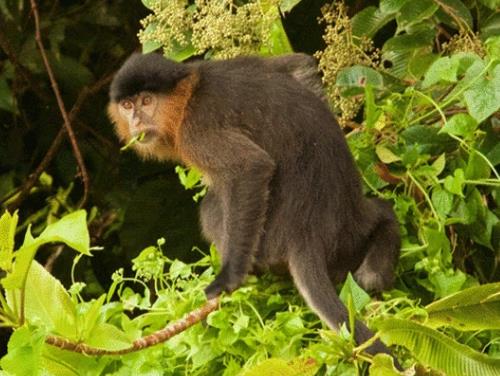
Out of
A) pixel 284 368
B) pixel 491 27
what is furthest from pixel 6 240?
pixel 491 27

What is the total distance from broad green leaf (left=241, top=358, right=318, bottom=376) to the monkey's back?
61 cm

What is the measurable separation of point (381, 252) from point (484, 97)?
506 mm

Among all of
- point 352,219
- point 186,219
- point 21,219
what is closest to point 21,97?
point 21,219

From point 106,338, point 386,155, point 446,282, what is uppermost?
point 386,155

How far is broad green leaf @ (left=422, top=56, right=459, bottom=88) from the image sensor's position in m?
3.26

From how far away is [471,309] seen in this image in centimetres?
264

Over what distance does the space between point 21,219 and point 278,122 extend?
2.66 m

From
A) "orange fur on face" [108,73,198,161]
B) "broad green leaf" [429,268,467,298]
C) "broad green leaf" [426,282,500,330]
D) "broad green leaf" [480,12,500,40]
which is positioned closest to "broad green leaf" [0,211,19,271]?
"broad green leaf" [426,282,500,330]

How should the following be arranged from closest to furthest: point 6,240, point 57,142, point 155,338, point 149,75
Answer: point 6,240 → point 155,338 → point 149,75 → point 57,142

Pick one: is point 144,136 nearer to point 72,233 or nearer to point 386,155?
point 386,155

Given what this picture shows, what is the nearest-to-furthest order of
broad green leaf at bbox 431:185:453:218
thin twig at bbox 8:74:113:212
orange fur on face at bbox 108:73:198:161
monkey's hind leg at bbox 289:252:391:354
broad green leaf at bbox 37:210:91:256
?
broad green leaf at bbox 37:210:91:256 → monkey's hind leg at bbox 289:252:391:354 → broad green leaf at bbox 431:185:453:218 → orange fur on face at bbox 108:73:198:161 → thin twig at bbox 8:74:113:212

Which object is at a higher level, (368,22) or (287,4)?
(287,4)

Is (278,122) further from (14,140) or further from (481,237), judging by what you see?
(14,140)

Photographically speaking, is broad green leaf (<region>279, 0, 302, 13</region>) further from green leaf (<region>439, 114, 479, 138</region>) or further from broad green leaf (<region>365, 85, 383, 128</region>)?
green leaf (<region>439, 114, 479, 138</region>)
